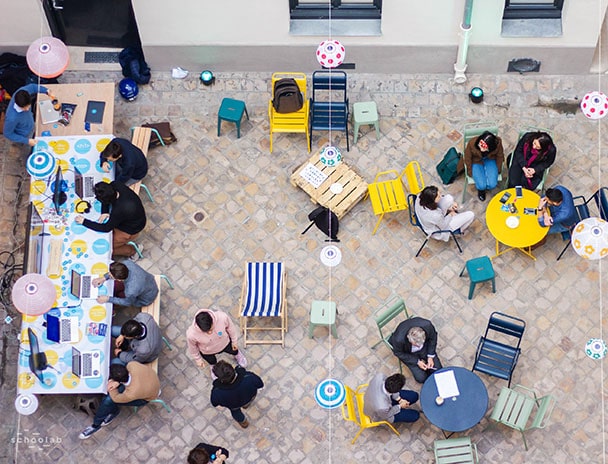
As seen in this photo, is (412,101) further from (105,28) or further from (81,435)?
(81,435)

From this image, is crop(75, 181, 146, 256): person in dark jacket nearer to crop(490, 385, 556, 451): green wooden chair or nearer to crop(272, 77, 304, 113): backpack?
crop(272, 77, 304, 113): backpack

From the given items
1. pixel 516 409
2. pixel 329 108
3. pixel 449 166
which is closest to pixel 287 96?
pixel 329 108

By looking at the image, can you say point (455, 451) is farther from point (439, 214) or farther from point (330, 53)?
point (330, 53)

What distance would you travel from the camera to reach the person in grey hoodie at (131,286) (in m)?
12.2

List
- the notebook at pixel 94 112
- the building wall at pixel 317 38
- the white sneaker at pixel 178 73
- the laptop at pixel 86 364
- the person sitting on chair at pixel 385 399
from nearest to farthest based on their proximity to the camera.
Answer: the person sitting on chair at pixel 385 399, the laptop at pixel 86 364, the building wall at pixel 317 38, the notebook at pixel 94 112, the white sneaker at pixel 178 73

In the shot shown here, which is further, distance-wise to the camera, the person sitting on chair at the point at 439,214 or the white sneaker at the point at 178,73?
the white sneaker at the point at 178,73

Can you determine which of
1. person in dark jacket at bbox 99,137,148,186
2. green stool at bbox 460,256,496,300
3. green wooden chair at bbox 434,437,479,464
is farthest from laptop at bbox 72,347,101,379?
green stool at bbox 460,256,496,300

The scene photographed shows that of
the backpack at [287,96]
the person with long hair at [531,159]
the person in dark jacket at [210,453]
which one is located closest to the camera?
the person in dark jacket at [210,453]

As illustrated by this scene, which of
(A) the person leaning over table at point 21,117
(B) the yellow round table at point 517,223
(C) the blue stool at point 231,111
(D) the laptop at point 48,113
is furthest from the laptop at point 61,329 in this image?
(B) the yellow round table at point 517,223

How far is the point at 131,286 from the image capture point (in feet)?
40.1

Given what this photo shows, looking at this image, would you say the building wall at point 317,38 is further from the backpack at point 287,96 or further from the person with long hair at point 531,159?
the person with long hair at point 531,159

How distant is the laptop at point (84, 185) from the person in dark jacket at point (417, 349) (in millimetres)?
4904

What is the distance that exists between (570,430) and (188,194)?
6.65 m

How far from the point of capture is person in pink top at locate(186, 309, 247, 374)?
1145 cm
